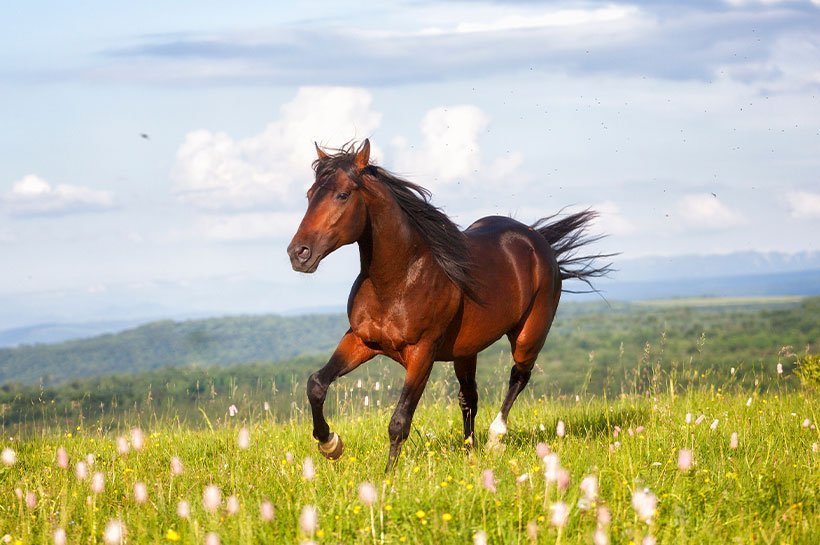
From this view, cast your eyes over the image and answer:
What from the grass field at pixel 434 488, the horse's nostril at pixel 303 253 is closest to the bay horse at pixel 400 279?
the horse's nostril at pixel 303 253

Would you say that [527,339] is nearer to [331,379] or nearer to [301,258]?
[331,379]

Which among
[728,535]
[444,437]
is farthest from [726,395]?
[728,535]

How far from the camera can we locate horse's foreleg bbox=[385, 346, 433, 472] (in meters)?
7.47

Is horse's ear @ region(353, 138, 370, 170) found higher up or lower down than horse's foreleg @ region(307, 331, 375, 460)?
higher up

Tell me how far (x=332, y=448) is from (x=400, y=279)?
4.69 ft

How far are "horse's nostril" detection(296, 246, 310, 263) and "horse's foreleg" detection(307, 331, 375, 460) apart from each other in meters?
1.04

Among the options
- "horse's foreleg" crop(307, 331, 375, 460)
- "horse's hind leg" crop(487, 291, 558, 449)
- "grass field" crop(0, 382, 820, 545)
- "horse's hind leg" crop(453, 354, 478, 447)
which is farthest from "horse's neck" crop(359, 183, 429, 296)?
"horse's hind leg" crop(487, 291, 558, 449)

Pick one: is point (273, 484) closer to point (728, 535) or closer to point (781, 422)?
point (728, 535)

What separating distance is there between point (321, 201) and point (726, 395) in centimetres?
648

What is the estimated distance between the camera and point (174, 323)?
544 ft

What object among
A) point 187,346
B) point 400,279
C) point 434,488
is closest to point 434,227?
point 400,279

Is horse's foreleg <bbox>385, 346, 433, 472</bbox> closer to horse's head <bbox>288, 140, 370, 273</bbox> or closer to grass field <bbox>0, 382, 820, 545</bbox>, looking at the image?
grass field <bbox>0, 382, 820, 545</bbox>

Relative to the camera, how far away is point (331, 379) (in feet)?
24.7

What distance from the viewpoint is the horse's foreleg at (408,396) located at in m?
7.47
